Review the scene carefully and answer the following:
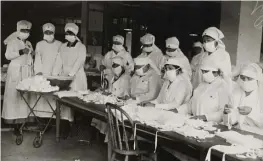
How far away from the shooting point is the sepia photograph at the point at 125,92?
3361 mm

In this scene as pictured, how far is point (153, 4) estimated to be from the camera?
11719 mm

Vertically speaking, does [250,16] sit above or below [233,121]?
above

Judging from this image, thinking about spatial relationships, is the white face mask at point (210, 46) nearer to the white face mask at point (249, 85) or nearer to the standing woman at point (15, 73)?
the white face mask at point (249, 85)

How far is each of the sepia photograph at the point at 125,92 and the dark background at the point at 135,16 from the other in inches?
2.0

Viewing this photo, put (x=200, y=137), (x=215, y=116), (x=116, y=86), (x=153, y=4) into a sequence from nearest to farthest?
(x=200, y=137) → (x=215, y=116) → (x=116, y=86) → (x=153, y=4)

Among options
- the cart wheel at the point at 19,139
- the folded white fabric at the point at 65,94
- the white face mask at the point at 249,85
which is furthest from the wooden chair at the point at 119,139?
the cart wheel at the point at 19,139

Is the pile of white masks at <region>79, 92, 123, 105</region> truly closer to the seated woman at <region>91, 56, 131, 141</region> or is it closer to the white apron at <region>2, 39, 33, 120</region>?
the seated woman at <region>91, 56, 131, 141</region>

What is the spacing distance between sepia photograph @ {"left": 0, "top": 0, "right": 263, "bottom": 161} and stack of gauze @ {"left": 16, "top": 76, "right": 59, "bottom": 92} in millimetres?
15

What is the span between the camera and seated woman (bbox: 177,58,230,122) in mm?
3953

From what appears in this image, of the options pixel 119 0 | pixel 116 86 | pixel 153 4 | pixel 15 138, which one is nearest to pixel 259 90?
pixel 116 86

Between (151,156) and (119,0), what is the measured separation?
7.58 metres

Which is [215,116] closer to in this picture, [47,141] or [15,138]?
[47,141]

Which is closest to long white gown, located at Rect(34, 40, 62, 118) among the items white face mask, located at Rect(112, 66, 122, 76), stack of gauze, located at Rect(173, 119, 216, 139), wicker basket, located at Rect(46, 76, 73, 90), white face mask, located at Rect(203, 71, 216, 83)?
wicker basket, located at Rect(46, 76, 73, 90)

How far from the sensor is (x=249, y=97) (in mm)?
3770
